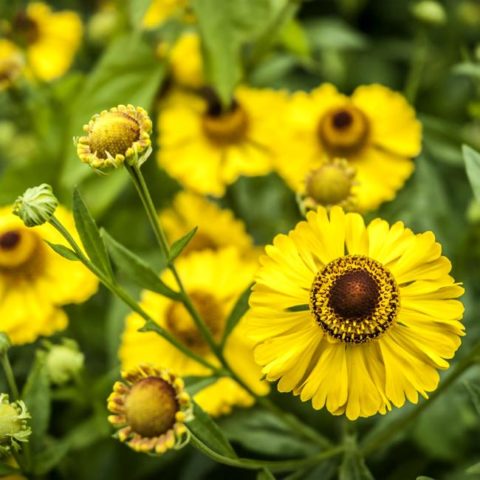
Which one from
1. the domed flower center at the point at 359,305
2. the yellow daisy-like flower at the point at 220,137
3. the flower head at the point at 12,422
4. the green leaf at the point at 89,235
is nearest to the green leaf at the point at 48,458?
the flower head at the point at 12,422

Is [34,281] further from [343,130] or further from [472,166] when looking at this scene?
[472,166]

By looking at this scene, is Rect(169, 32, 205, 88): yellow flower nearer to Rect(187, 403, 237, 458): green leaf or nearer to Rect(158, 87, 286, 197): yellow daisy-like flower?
Rect(158, 87, 286, 197): yellow daisy-like flower

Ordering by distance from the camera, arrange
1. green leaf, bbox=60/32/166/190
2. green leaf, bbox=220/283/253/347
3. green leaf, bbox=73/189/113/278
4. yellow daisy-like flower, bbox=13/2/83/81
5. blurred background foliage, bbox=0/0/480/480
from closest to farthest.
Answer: green leaf, bbox=73/189/113/278, green leaf, bbox=220/283/253/347, blurred background foliage, bbox=0/0/480/480, green leaf, bbox=60/32/166/190, yellow daisy-like flower, bbox=13/2/83/81

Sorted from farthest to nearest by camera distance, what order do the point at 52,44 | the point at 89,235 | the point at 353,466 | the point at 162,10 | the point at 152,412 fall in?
the point at 52,44 → the point at 162,10 → the point at 353,466 → the point at 89,235 → the point at 152,412

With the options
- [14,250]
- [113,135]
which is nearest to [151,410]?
[113,135]

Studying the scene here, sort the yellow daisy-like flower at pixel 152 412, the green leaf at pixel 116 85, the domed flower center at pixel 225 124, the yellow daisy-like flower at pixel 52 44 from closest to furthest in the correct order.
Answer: the yellow daisy-like flower at pixel 152 412 → the green leaf at pixel 116 85 → the domed flower center at pixel 225 124 → the yellow daisy-like flower at pixel 52 44

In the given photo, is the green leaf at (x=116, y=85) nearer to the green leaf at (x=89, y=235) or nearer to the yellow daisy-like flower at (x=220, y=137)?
the yellow daisy-like flower at (x=220, y=137)

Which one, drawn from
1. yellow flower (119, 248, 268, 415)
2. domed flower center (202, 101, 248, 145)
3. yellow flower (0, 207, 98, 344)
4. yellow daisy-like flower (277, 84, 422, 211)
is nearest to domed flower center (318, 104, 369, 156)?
yellow daisy-like flower (277, 84, 422, 211)
